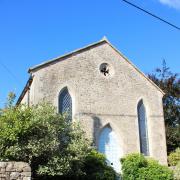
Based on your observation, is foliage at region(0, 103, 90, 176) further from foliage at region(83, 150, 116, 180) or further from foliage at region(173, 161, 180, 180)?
foliage at region(173, 161, 180, 180)

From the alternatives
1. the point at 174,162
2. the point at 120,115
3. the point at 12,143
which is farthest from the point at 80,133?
the point at 174,162

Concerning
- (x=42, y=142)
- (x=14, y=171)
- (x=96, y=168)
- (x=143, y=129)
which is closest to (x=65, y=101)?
(x=96, y=168)

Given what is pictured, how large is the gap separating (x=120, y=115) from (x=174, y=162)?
4.99 m

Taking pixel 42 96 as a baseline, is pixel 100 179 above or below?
below

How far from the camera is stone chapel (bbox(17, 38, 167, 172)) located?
85.3 ft

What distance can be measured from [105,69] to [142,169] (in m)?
7.26

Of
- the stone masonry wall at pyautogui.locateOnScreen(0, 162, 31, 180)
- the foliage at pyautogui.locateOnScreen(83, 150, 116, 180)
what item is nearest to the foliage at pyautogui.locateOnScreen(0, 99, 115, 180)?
the foliage at pyautogui.locateOnScreen(83, 150, 116, 180)

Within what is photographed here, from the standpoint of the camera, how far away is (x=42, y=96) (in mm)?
25312

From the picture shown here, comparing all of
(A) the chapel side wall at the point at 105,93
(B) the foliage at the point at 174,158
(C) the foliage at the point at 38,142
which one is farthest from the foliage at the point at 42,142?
(B) the foliage at the point at 174,158

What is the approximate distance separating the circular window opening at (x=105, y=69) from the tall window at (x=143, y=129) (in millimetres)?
3069

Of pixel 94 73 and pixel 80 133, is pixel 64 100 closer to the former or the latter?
pixel 94 73

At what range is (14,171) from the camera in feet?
49.7

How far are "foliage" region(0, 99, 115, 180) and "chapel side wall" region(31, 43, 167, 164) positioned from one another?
4489mm

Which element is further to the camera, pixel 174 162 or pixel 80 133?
pixel 174 162
